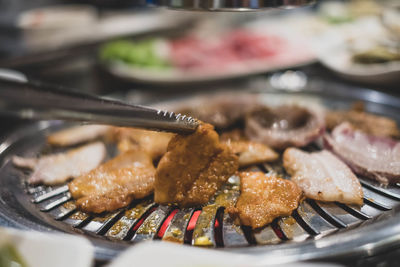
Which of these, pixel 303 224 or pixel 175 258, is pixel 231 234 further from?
pixel 175 258

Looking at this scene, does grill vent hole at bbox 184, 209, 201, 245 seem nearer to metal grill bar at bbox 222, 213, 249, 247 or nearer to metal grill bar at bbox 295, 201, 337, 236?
metal grill bar at bbox 222, 213, 249, 247

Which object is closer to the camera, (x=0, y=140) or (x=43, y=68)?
(x=0, y=140)

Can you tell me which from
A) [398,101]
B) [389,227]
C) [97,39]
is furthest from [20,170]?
[97,39]

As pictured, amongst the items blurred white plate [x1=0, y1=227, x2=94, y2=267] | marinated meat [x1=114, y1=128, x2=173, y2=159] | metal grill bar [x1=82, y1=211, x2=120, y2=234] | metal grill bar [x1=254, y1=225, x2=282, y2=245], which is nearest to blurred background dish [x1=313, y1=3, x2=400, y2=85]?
marinated meat [x1=114, y1=128, x2=173, y2=159]

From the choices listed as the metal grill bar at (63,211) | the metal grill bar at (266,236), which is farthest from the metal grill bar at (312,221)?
the metal grill bar at (63,211)

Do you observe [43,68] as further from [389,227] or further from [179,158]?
[389,227]

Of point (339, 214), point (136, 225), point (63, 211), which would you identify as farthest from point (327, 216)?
point (63, 211)
